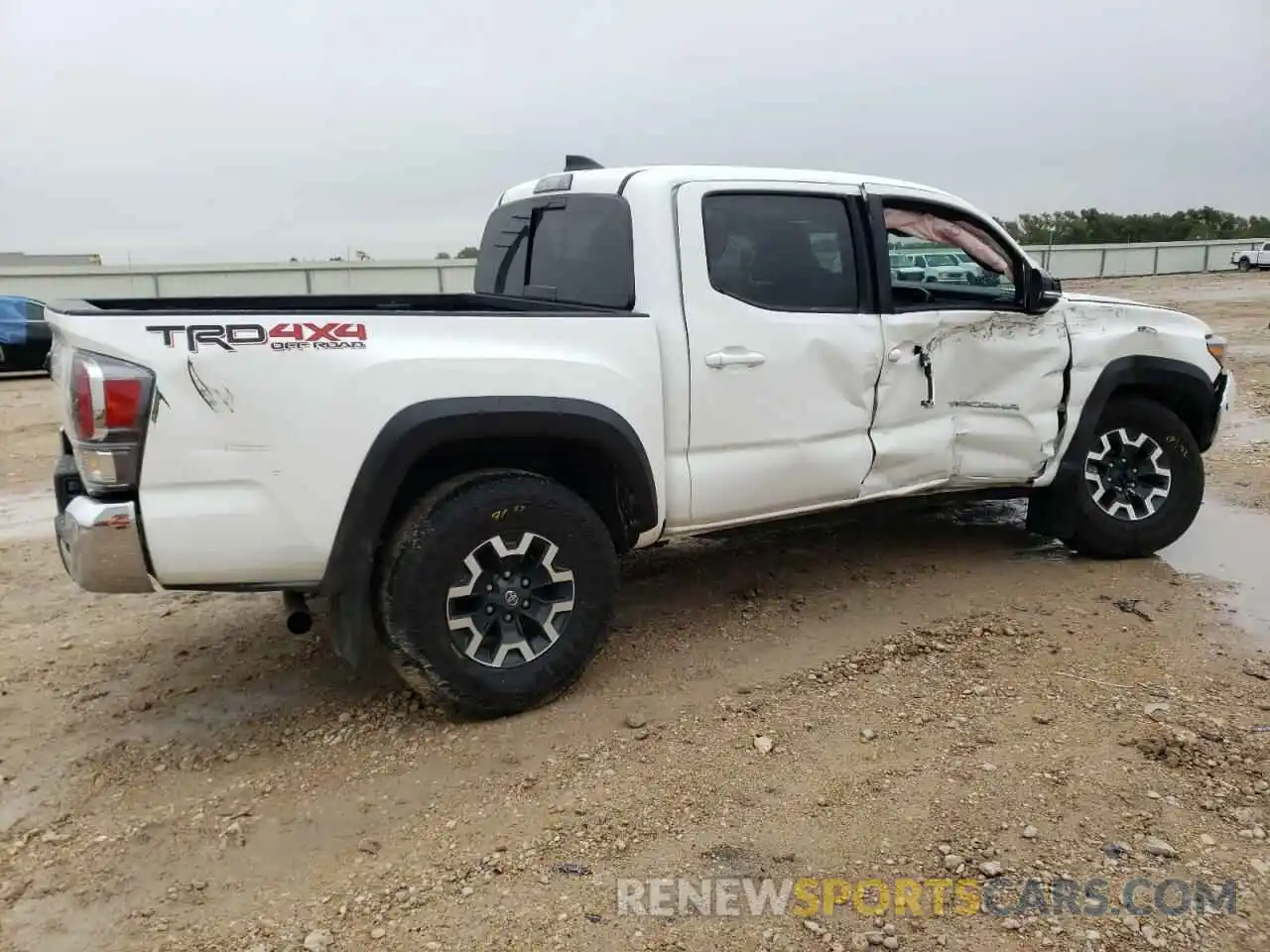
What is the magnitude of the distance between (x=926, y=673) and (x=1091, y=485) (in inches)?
73.0

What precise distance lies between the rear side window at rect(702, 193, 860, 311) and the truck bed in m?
0.58

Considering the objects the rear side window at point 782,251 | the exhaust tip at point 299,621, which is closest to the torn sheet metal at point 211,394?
the exhaust tip at point 299,621

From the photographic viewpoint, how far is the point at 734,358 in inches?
161

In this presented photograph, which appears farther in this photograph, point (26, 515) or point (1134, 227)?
point (1134, 227)

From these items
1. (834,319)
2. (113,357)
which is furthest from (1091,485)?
(113,357)

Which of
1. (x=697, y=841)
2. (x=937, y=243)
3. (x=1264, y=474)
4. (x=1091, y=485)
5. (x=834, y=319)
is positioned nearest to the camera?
(x=697, y=841)

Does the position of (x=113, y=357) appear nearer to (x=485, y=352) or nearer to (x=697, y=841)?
(x=485, y=352)

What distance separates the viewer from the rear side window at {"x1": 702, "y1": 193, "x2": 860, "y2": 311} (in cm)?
416

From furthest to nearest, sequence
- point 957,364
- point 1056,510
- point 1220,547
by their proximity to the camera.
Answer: point 1220,547, point 1056,510, point 957,364

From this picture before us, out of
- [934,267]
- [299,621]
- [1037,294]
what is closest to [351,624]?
[299,621]

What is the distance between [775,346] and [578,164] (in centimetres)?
138

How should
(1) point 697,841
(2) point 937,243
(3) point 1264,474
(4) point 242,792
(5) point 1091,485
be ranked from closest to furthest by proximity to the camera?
1. (1) point 697,841
2. (4) point 242,792
3. (2) point 937,243
4. (5) point 1091,485
5. (3) point 1264,474

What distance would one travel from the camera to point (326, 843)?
3082 mm

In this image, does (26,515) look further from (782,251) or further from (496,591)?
(782,251)
